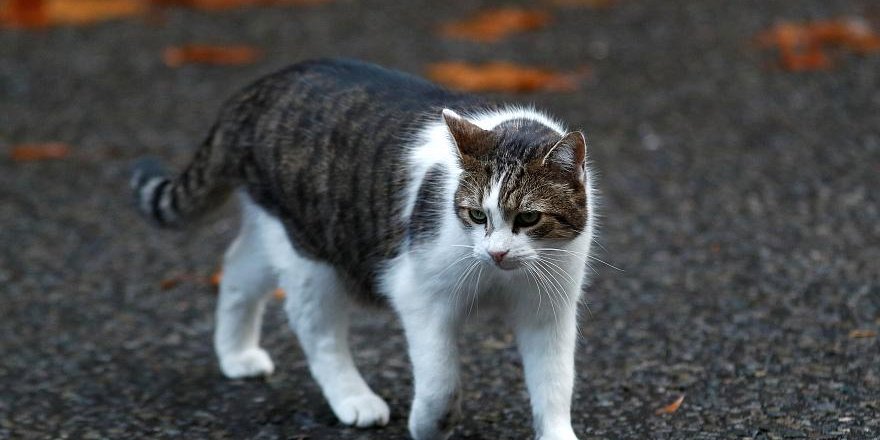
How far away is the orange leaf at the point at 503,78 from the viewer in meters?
8.00

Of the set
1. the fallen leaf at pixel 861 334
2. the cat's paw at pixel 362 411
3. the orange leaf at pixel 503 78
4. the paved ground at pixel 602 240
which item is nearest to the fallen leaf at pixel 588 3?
the paved ground at pixel 602 240

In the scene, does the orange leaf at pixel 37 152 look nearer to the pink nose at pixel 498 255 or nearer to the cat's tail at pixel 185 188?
the cat's tail at pixel 185 188

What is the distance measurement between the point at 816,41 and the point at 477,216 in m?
5.91

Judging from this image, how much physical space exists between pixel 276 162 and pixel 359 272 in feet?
1.60

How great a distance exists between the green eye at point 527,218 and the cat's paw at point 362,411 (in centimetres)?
98

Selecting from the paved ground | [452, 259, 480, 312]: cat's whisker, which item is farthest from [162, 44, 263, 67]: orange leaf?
[452, 259, 480, 312]: cat's whisker

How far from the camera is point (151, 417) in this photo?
428 centimetres

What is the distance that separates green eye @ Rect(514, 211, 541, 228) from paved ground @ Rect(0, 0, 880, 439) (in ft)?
2.81

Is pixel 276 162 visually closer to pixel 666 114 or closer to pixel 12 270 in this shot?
pixel 12 270

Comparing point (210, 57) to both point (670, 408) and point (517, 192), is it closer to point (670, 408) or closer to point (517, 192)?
point (670, 408)

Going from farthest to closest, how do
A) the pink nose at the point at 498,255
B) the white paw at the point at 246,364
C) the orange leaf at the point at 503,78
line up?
the orange leaf at the point at 503,78
the white paw at the point at 246,364
the pink nose at the point at 498,255

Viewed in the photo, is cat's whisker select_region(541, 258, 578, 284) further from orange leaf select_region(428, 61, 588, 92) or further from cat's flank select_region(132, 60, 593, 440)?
orange leaf select_region(428, 61, 588, 92)

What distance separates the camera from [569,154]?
3484 mm

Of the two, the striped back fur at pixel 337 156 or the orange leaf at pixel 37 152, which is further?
the orange leaf at pixel 37 152
